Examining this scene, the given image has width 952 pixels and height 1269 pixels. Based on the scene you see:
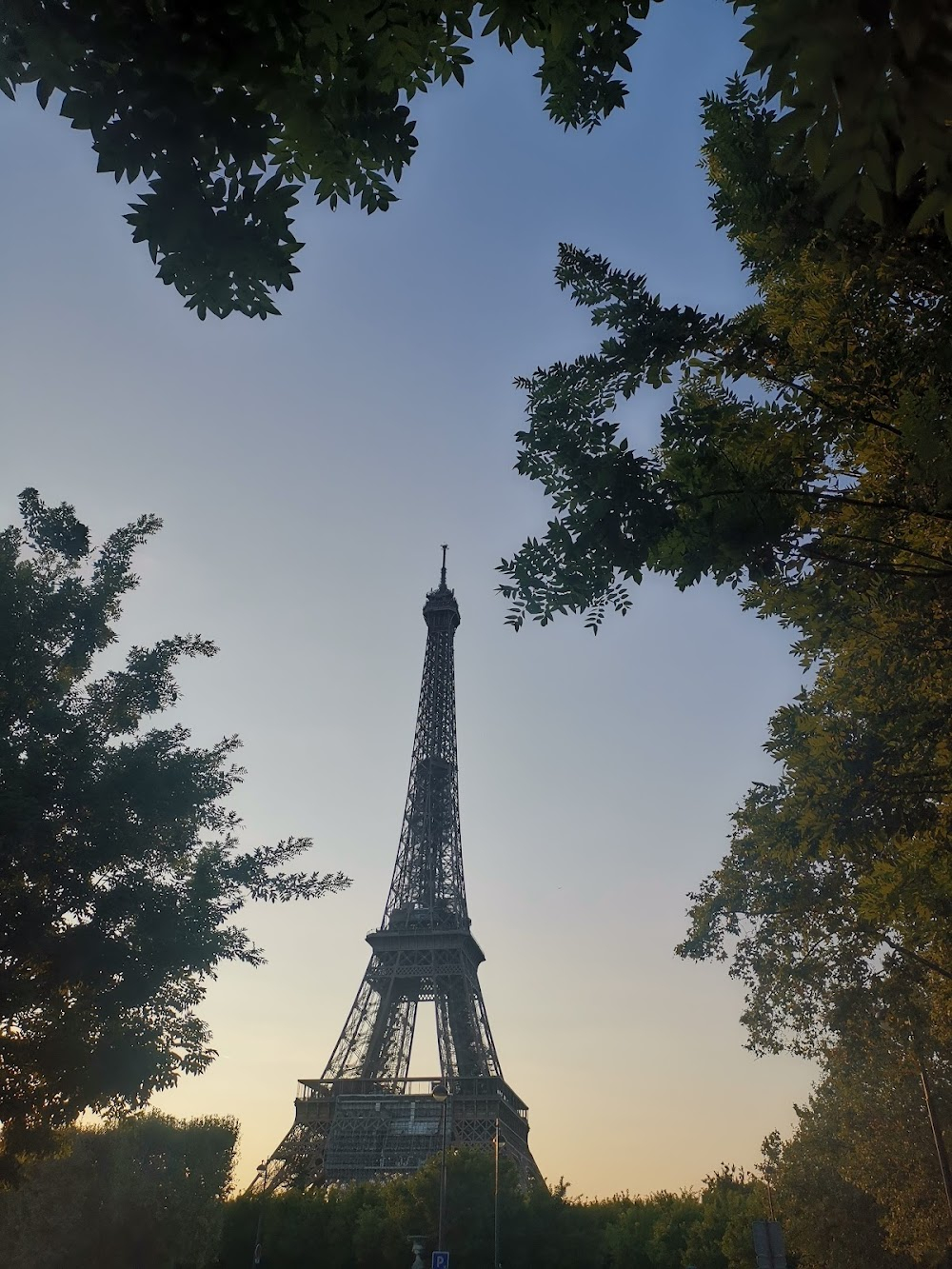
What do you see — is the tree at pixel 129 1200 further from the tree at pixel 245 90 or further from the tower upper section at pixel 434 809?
the tree at pixel 245 90

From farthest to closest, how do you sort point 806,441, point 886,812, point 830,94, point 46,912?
point 46,912
point 886,812
point 806,441
point 830,94

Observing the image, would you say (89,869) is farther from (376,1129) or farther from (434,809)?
(434,809)

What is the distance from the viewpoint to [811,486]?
9109mm

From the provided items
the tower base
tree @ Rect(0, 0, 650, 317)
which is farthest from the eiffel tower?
tree @ Rect(0, 0, 650, 317)

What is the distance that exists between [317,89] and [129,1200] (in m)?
47.2

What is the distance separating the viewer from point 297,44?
11.4 ft

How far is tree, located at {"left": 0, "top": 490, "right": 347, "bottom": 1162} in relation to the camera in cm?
1579

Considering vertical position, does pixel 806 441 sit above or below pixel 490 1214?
above

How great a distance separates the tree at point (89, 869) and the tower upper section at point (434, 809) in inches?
1981

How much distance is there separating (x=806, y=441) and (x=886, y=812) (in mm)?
4249

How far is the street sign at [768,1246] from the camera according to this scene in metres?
13.4

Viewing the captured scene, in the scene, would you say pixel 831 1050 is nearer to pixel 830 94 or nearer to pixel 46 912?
pixel 46 912

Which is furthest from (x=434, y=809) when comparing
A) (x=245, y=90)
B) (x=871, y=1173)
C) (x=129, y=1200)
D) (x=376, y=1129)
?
(x=245, y=90)

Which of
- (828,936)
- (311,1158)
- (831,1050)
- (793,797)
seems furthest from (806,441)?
(311,1158)
